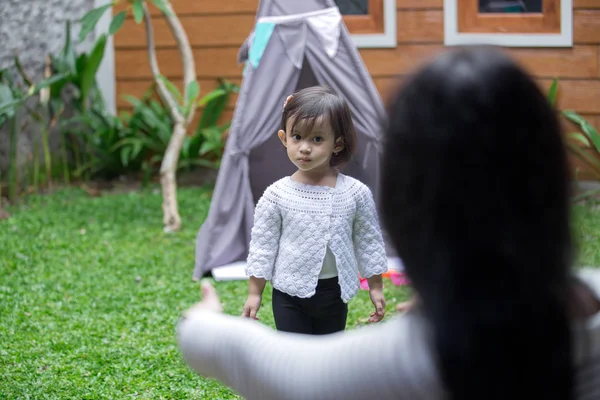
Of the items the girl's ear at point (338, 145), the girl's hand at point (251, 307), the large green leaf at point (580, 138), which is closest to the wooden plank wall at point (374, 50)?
the large green leaf at point (580, 138)

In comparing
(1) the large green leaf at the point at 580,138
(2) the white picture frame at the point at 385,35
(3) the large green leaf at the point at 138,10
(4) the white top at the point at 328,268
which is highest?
(3) the large green leaf at the point at 138,10

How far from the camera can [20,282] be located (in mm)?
4652

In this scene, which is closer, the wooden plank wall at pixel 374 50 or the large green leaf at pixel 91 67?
the wooden plank wall at pixel 374 50

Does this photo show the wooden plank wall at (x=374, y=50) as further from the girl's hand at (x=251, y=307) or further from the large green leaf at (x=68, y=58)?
the girl's hand at (x=251, y=307)

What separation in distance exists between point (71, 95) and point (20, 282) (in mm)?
3262

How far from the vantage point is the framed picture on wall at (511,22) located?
633 cm

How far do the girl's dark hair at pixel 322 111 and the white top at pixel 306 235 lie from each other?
0.53 feet

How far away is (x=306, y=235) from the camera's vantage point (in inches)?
99.1

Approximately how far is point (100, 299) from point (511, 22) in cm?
400

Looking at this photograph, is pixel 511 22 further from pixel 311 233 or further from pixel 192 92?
pixel 311 233

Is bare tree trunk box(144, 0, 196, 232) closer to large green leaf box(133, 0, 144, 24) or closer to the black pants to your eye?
large green leaf box(133, 0, 144, 24)

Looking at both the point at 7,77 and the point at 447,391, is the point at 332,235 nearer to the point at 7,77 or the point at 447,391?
the point at 447,391

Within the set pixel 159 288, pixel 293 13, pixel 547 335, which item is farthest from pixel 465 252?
pixel 293 13

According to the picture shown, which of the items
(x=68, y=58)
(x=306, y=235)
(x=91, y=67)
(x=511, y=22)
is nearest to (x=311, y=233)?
(x=306, y=235)
